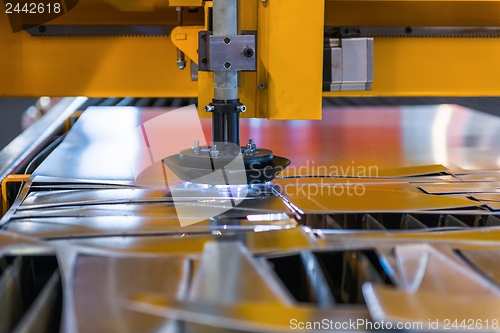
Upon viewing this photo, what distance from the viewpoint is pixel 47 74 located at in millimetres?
2006

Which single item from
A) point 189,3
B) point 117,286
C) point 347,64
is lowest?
point 117,286

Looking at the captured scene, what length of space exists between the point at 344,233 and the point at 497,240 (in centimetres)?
22

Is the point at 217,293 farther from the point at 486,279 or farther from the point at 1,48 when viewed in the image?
the point at 1,48

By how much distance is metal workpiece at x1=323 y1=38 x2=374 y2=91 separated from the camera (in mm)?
1340

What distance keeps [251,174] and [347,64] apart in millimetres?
444

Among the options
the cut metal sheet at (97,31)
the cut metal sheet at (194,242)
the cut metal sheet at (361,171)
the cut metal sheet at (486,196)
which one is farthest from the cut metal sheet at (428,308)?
the cut metal sheet at (97,31)

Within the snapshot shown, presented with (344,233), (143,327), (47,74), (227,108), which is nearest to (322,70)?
(227,108)

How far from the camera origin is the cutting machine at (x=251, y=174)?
1.99ft

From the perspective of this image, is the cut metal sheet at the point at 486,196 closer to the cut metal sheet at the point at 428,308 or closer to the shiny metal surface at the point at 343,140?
the shiny metal surface at the point at 343,140

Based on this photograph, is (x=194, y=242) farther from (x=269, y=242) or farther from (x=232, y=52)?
(x=232, y=52)

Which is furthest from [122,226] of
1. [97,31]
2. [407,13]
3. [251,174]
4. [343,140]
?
[407,13]

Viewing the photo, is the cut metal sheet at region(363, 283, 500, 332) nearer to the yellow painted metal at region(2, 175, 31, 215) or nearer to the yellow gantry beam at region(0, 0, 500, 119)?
the yellow painted metal at region(2, 175, 31, 215)

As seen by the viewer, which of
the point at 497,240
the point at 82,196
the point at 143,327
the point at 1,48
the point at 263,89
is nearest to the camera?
the point at 143,327

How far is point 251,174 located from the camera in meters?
1.12
